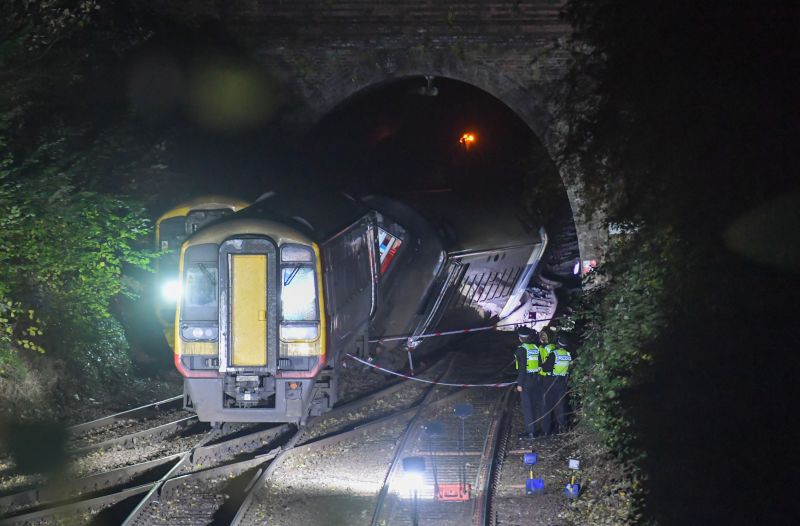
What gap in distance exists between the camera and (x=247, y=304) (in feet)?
38.0

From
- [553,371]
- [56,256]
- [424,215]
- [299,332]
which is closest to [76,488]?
[299,332]

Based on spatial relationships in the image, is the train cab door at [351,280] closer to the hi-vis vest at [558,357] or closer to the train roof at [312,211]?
the train roof at [312,211]

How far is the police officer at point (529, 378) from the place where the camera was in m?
12.1

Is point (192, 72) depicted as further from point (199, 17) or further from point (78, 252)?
point (78, 252)

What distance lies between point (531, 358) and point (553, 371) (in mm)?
384

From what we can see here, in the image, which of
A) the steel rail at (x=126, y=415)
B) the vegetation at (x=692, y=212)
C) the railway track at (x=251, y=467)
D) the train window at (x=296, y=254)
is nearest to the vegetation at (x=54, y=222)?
the steel rail at (x=126, y=415)

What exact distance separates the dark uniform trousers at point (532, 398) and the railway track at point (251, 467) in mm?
534

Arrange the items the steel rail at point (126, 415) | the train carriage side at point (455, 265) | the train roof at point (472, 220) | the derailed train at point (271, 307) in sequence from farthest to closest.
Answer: the train roof at point (472, 220), the train carriage side at point (455, 265), the steel rail at point (126, 415), the derailed train at point (271, 307)

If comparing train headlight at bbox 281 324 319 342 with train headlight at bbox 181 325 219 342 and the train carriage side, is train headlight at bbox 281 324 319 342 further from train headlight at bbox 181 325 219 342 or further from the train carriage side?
the train carriage side

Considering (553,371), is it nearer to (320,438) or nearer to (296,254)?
(320,438)

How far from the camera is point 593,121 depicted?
35.3ft

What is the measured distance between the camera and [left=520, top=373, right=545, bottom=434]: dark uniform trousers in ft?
40.1

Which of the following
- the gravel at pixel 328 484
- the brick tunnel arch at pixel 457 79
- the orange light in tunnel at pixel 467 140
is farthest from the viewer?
the orange light in tunnel at pixel 467 140

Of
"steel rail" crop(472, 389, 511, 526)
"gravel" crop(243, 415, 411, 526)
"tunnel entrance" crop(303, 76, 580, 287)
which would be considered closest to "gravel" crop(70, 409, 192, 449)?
"gravel" crop(243, 415, 411, 526)
